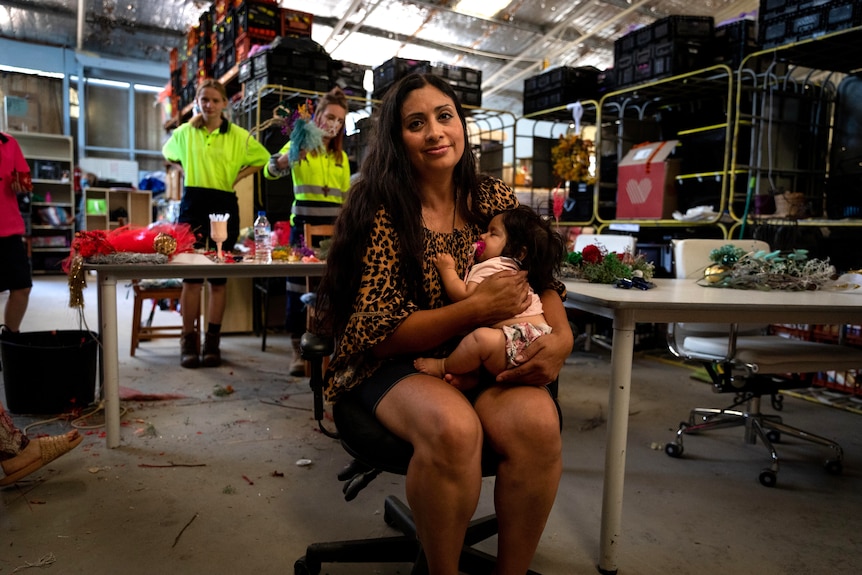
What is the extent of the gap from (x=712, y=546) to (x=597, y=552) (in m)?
0.39

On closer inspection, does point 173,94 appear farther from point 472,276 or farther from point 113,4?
point 472,276

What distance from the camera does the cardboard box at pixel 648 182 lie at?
16.9ft

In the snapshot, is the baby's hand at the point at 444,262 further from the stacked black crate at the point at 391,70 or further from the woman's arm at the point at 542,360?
the stacked black crate at the point at 391,70

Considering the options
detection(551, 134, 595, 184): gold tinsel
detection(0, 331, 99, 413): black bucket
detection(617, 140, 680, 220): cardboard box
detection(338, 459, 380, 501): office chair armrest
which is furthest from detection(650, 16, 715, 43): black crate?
detection(0, 331, 99, 413): black bucket

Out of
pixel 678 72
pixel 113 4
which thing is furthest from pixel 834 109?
pixel 113 4

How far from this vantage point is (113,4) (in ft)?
28.2

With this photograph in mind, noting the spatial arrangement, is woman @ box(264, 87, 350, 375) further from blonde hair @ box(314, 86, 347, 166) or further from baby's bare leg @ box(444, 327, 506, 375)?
baby's bare leg @ box(444, 327, 506, 375)

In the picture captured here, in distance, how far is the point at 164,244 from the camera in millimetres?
2693

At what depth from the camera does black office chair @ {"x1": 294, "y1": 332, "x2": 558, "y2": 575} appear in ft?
4.54

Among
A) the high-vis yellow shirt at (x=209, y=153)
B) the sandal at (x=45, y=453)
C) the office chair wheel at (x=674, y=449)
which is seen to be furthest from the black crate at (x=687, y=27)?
the sandal at (x=45, y=453)

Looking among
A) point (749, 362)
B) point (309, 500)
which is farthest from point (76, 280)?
point (749, 362)

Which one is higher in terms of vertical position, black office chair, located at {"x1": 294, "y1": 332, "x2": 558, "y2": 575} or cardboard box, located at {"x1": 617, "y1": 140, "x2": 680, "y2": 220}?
cardboard box, located at {"x1": 617, "y1": 140, "x2": 680, "y2": 220}

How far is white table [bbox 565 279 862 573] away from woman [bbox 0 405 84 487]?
197 centimetres

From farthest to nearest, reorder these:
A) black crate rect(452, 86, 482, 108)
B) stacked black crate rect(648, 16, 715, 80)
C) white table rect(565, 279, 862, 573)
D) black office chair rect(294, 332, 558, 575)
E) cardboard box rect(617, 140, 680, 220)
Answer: black crate rect(452, 86, 482, 108) < cardboard box rect(617, 140, 680, 220) < stacked black crate rect(648, 16, 715, 80) < white table rect(565, 279, 862, 573) < black office chair rect(294, 332, 558, 575)
